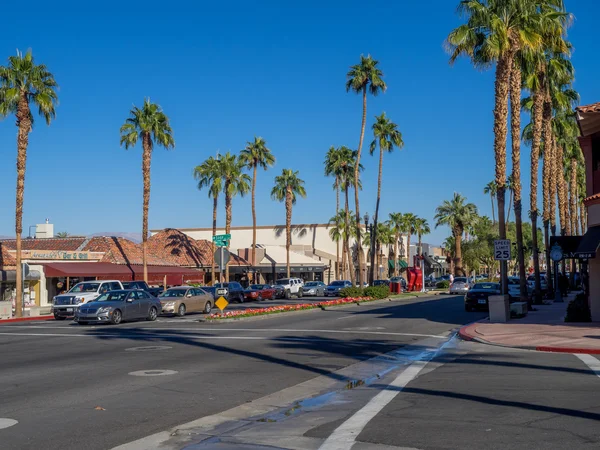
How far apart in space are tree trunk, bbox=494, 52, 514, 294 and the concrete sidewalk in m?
6.13

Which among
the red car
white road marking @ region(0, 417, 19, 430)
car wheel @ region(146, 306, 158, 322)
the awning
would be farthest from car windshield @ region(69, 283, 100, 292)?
white road marking @ region(0, 417, 19, 430)

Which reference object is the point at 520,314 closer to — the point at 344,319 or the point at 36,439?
the point at 344,319

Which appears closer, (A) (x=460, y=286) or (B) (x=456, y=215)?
(A) (x=460, y=286)

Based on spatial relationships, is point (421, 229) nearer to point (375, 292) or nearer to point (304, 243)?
point (304, 243)

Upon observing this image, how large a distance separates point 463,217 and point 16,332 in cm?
6240

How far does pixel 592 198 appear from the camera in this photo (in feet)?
72.1

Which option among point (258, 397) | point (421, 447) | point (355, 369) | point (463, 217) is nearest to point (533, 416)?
point (421, 447)

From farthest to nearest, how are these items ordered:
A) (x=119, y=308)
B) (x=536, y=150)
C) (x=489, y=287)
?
(x=536, y=150)
(x=489, y=287)
(x=119, y=308)

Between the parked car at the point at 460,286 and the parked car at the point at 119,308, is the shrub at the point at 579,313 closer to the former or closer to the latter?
the parked car at the point at 119,308

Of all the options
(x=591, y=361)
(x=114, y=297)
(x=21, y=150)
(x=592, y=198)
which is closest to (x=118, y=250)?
(x=21, y=150)

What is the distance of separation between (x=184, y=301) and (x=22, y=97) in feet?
49.0

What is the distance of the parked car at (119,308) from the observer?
90.4 ft

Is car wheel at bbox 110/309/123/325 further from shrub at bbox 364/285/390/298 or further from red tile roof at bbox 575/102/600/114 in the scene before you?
shrub at bbox 364/285/390/298

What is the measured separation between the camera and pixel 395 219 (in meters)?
104
